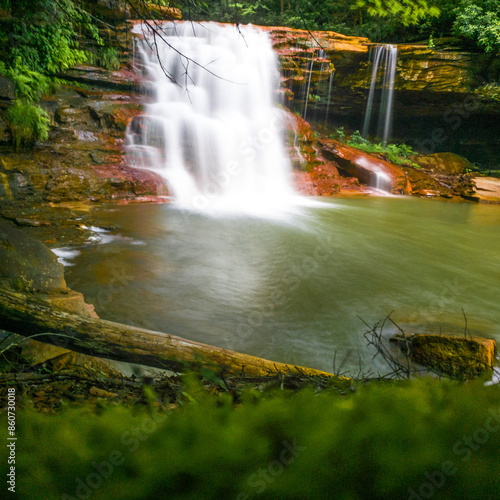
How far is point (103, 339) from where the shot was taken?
6.45ft

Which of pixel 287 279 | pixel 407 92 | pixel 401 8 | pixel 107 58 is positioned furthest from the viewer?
pixel 407 92

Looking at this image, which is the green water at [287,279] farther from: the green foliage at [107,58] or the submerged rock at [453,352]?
the green foliage at [107,58]

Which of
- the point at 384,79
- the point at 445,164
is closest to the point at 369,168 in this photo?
the point at 445,164

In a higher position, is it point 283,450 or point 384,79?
point 384,79

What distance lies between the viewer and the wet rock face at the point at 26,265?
2.99 metres

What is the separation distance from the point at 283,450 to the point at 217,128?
13660 millimetres

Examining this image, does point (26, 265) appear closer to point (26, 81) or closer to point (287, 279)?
point (287, 279)

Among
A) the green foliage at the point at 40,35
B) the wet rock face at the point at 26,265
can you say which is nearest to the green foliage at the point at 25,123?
the green foliage at the point at 40,35

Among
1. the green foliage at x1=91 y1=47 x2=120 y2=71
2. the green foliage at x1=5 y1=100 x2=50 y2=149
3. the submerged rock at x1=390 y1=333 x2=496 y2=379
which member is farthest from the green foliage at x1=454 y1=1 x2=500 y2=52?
the submerged rock at x1=390 y1=333 x2=496 y2=379

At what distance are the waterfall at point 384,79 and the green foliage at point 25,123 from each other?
14608 mm

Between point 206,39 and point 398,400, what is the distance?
18045 millimetres

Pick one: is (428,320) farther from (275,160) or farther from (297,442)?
(275,160)

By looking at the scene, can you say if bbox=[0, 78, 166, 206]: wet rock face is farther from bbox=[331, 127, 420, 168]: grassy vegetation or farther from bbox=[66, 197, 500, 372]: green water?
bbox=[331, 127, 420, 168]: grassy vegetation

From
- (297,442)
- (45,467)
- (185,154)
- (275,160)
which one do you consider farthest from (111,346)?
(275,160)
